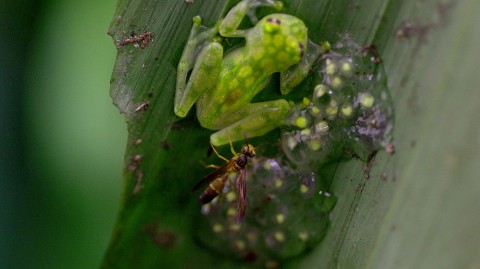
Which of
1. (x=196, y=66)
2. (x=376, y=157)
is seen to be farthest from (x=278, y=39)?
(x=376, y=157)

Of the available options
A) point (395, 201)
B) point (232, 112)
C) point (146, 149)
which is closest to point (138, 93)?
point (146, 149)

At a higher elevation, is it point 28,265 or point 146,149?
point 146,149

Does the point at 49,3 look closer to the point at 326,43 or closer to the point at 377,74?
the point at 326,43

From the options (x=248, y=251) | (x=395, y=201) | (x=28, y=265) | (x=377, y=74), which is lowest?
(x=28, y=265)

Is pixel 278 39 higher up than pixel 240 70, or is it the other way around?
pixel 278 39

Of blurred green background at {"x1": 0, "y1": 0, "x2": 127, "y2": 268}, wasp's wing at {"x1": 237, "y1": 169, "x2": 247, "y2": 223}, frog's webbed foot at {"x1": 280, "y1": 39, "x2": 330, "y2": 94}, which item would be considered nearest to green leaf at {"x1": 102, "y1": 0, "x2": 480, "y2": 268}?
frog's webbed foot at {"x1": 280, "y1": 39, "x2": 330, "y2": 94}

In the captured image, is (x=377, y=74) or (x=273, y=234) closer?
(x=377, y=74)

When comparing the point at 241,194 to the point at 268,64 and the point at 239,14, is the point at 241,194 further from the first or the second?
the point at 239,14
